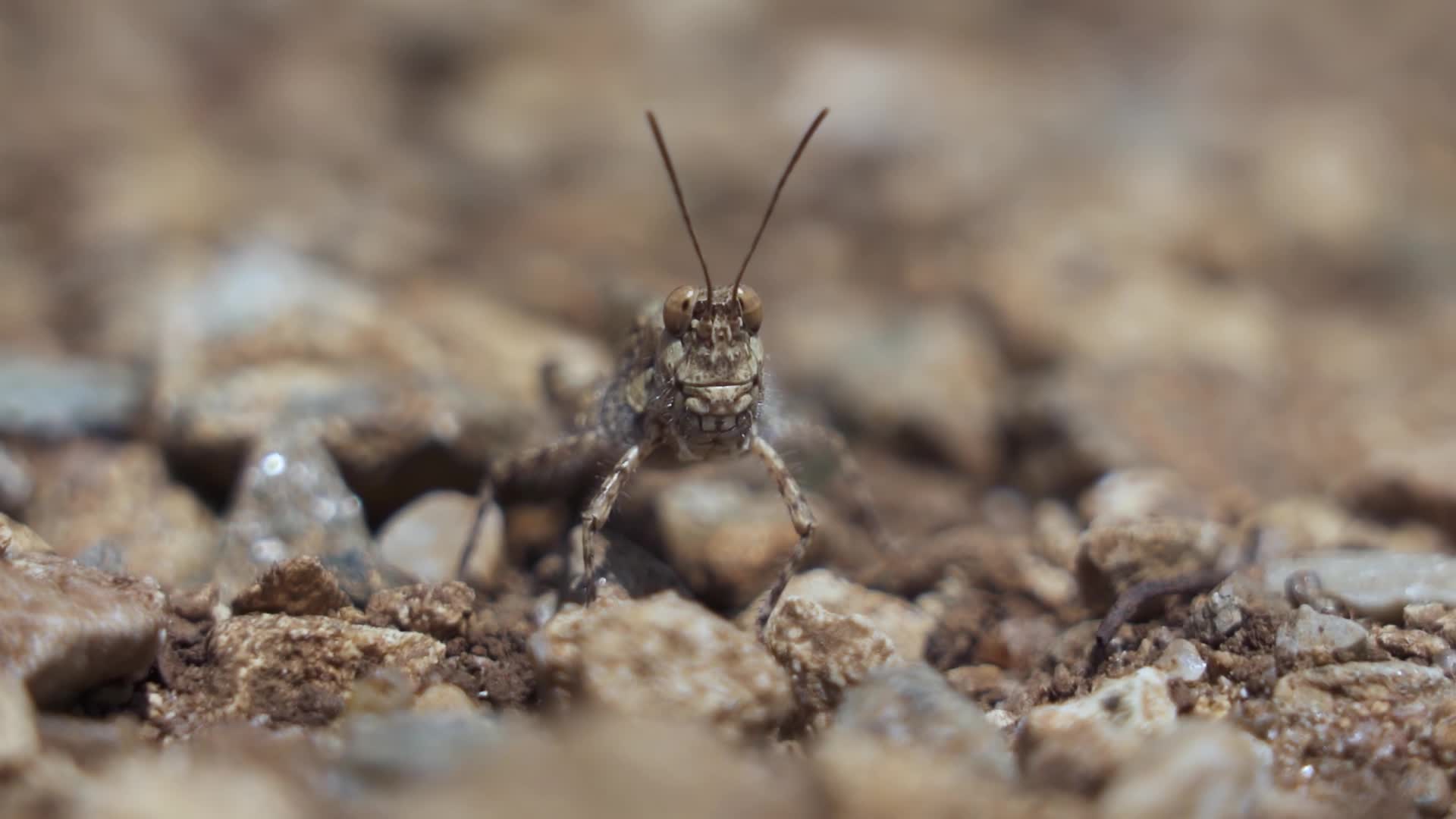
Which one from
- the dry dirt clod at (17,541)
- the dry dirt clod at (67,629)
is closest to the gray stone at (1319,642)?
the dry dirt clod at (67,629)

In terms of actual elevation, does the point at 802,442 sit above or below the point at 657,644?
above

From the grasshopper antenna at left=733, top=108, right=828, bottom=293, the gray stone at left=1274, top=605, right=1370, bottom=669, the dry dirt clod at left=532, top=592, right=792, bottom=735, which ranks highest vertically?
the grasshopper antenna at left=733, top=108, right=828, bottom=293

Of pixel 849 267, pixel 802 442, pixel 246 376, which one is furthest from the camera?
pixel 849 267

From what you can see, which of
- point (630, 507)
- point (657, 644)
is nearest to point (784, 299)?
point (630, 507)

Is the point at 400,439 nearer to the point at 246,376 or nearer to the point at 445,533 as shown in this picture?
the point at 445,533

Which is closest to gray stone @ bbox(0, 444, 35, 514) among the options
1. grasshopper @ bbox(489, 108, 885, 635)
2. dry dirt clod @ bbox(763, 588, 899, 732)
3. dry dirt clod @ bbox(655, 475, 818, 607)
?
grasshopper @ bbox(489, 108, 885, 635)

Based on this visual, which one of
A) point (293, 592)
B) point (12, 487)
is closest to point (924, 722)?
point (293, 592)

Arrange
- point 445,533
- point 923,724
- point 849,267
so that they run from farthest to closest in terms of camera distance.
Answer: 1. point 849,267
2. point 445,533
3. point 923,724

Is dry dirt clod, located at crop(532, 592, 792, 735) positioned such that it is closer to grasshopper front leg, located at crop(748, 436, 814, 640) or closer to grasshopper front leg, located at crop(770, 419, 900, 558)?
grasshopper front leg, located at crop(748, 436, 814, 640)
